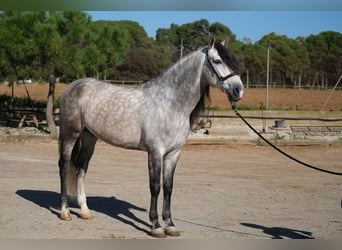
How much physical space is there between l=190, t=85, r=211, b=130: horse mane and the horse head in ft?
0.71

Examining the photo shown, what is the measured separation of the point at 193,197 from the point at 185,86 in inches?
96.8

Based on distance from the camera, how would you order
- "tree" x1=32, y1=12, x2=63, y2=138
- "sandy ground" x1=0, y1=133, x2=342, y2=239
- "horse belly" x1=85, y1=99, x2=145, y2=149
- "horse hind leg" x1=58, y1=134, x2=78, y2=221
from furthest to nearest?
"tree" x1=32, y1=12, x2=63, y2=138 < "horse hind leg" x1=58, y1=134, x2=78, y2=221 < "sandy ground" x1=0, y1=133, x2=342, y2=239 < "horse belly" x1=85, y1=99, x2=145, y2=149

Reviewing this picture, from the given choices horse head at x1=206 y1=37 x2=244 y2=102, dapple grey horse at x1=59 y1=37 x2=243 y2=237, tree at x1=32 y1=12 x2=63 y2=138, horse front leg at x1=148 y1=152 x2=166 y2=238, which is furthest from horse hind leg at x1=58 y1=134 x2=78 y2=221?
tree at x1=32 y1=12 x2=63 y2=138

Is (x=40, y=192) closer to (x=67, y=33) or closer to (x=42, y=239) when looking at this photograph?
(x=42, y=239)

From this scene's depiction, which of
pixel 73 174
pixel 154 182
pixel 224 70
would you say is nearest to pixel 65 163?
pixel 73 174

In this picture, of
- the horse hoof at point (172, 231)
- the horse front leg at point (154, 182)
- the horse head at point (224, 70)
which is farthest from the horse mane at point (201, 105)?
the horse hoof at point (172, 231)

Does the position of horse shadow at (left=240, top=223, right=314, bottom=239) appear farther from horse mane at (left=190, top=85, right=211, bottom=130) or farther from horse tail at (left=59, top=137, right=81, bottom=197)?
horse tail at (left=59, top=137, right=81, bottom=197)

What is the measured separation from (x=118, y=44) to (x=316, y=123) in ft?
26.6

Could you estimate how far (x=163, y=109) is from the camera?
477 centimetres

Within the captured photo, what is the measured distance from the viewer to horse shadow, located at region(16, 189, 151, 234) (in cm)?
544

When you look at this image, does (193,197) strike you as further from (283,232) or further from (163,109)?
(163,109)

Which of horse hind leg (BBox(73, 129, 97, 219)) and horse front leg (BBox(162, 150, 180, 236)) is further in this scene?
horse hind leg (BBox(73, 129, 97, 219))

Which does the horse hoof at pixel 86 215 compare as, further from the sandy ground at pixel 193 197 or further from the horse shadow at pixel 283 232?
the horse shadow at pixel 283 232

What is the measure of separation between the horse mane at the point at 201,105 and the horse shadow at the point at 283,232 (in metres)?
1.32
